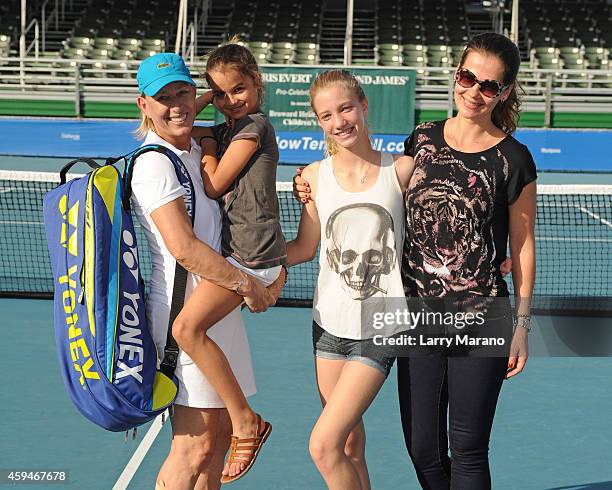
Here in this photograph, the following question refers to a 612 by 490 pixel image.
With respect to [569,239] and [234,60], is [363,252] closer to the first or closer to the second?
[234,60]

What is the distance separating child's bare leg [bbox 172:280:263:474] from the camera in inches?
131

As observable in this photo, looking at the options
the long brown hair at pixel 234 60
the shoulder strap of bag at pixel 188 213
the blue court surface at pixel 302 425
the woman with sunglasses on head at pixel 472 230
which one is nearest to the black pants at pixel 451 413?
the woman with sunglasses on head at pixel 472 230

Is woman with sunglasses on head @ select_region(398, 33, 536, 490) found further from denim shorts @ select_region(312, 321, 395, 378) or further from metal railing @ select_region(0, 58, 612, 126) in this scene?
metal railing @ select_region(0, 58, 612, 126)

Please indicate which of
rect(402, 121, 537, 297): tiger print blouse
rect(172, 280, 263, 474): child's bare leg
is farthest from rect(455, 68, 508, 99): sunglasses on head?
rect(172, 280, 263, 474): child's bare leg

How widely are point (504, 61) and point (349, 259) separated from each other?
0.92 metres

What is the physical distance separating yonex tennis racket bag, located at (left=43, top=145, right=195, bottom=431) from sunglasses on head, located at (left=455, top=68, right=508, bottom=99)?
41.7 inches

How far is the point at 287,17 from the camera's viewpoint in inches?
1096

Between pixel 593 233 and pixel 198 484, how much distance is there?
A: 10.00 metres

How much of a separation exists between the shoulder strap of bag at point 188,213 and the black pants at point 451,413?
0.88 meters

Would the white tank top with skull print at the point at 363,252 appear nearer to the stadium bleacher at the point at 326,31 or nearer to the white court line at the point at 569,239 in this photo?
the white court line at the point at 569,239

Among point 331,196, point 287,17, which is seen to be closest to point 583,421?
point 331,196

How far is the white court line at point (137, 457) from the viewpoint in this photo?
490 centimetres

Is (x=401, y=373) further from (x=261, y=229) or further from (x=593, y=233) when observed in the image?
(x=593, y=233)

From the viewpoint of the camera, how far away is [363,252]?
348cm
